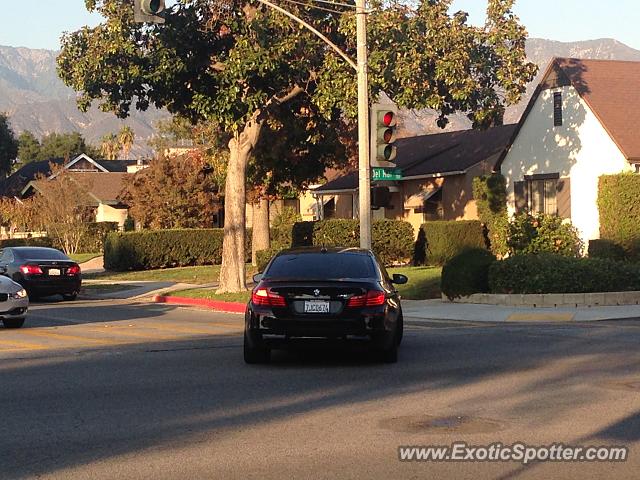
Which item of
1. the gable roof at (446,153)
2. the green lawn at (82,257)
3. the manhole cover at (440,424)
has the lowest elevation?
the manhole cover at (440,424)

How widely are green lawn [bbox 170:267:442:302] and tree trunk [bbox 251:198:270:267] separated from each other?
10.8m

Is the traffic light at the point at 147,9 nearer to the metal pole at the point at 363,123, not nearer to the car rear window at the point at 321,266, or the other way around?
the car rear window at the point at 321,266

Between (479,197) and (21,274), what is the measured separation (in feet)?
54.1

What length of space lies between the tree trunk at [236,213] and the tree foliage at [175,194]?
2427 centimetres

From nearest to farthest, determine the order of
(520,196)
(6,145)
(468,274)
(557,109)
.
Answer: (468,274), (557,109), (520,196), (6,145)

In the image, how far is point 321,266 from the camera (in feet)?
49.5

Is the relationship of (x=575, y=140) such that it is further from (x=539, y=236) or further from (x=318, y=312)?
(x=318, y=312)

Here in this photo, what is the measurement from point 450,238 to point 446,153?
9124 mm

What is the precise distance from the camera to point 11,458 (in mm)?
8836

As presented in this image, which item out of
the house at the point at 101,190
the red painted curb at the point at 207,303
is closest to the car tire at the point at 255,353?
the red painted curb at the point at 207,303

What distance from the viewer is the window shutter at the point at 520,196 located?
125 feet

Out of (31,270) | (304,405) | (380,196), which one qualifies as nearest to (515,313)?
(380,196)

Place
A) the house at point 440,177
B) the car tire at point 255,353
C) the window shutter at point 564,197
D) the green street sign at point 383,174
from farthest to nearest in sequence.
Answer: the house at point 440,177
the window shutter at point 564,197
the green street sign at point 383,174
the car tire at point 255,353

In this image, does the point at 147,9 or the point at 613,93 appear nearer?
the point at 147,9
